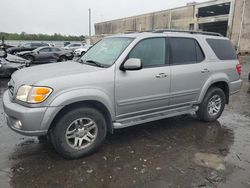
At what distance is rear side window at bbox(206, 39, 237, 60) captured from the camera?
5.47 m

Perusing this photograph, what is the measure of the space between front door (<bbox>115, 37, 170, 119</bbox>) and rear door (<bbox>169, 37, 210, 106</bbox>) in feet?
0.62

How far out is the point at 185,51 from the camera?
4.99 metres

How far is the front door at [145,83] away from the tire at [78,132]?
1.39 ft

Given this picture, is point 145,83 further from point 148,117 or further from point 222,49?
point 222,49

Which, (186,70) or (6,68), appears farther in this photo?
(6,68)

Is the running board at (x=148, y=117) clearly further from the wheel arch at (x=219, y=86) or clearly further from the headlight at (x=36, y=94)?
the headlight at (x=36, y=94)

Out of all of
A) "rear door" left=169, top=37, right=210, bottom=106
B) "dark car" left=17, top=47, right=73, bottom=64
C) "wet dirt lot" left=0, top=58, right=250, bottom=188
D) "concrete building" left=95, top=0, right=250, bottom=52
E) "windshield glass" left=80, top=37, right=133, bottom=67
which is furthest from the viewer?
"concrete building" left=95, top=0, right=250, bottom=52

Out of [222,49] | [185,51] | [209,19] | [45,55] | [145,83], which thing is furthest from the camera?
[209,19]

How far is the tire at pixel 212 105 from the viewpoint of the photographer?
5.49 metres

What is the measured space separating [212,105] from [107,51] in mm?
2796

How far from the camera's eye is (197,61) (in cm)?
512

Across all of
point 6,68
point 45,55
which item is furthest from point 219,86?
point 45,55

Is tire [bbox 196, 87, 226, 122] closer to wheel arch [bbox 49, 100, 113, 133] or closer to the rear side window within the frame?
the rear side window

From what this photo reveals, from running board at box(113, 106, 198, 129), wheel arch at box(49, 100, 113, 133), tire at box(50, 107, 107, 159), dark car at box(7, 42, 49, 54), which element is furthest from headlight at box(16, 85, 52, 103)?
dark car at box(7, 42, 49, 54)
